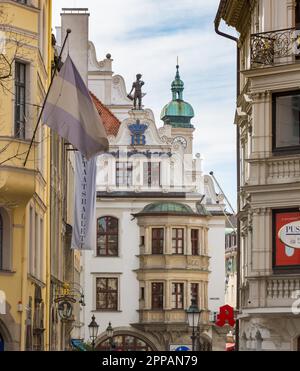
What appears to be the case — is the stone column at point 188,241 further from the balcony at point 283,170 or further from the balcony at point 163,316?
the balcony at point 283,170

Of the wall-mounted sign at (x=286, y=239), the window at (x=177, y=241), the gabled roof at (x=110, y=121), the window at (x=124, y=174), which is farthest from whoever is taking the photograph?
the gabled roof at (x=110, y=121)

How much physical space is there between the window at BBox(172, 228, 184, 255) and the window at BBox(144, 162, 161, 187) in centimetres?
292

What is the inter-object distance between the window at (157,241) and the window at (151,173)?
2.64 meters

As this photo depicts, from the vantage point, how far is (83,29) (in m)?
41.2

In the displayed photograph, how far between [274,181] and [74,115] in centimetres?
651

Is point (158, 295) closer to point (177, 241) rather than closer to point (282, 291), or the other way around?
point (177, 241)

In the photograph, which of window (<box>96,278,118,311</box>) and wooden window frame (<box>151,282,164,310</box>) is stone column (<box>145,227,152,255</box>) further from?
window (<box>96,278,118,311</box>)

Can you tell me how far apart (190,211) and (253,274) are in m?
47.2

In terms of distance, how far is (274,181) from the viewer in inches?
1103

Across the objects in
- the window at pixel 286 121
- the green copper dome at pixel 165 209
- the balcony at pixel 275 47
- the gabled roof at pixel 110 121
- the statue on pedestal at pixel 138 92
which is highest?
the statue on pedestal at pixel 138 92

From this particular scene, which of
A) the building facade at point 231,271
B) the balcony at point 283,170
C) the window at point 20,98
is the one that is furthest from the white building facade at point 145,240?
the window at point 20,98

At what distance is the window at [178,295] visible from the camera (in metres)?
74.4

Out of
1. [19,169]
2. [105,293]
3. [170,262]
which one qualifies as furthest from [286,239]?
[170,262]
